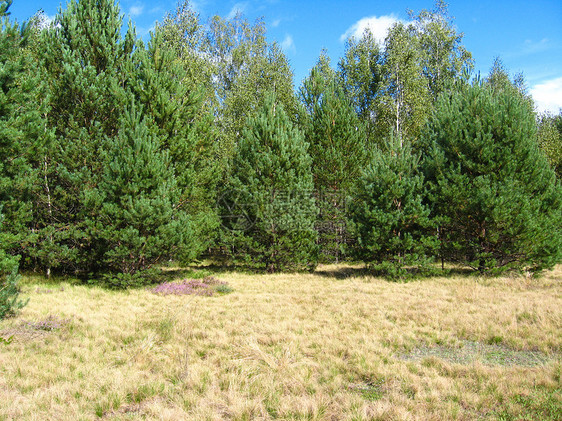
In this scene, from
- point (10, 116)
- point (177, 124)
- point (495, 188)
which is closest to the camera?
point (10, 116)

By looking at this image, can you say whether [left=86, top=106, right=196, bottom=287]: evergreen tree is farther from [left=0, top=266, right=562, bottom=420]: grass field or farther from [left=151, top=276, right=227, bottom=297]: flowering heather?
[left=0, top=266, right=562, bottom=420]: grass field

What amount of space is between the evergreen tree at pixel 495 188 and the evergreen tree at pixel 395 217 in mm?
845

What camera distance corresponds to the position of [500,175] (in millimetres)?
13961

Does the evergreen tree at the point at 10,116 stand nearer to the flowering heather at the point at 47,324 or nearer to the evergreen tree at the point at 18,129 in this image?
the evergreen tree at the point at 18,129

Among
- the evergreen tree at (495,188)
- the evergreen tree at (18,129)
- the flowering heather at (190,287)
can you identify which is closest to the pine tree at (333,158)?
the evergreen tree at (495,188)

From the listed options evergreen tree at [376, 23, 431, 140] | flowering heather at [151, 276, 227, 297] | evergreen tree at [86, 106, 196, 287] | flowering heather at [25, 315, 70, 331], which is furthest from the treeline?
evergreen tree at [376, 23, 431, 140]

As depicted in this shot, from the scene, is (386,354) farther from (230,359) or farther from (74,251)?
(74,251)

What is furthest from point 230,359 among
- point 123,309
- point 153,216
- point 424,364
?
point 153,216

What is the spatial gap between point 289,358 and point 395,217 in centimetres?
960

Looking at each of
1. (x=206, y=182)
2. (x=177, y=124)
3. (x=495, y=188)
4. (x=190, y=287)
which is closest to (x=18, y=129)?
(x=177, y=124)

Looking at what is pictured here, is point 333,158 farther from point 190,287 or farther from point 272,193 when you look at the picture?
point 190,287

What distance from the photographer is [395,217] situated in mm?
14656

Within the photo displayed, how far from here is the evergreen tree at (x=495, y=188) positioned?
45.0 feet

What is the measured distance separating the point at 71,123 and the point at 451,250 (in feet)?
53.1
